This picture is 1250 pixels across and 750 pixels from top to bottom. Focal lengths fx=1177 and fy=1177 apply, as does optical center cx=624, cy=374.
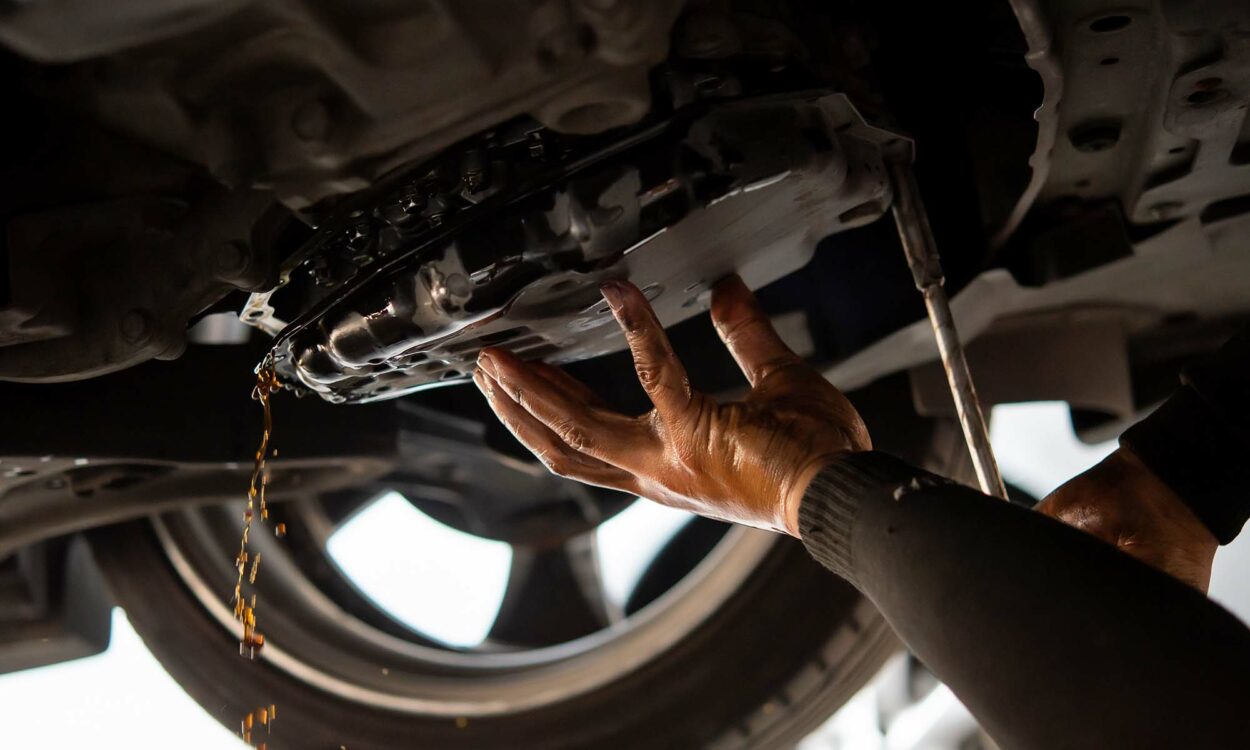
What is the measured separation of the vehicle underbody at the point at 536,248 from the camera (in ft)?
2.34

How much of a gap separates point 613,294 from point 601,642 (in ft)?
2.63

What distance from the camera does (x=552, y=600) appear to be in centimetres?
182

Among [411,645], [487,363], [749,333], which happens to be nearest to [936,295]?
[749,333]

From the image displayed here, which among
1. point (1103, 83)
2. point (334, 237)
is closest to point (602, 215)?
point (334, 237)

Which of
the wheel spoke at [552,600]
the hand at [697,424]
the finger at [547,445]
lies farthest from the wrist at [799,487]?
the wheel spoke at [552,600]

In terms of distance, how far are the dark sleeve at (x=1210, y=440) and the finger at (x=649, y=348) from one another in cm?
36

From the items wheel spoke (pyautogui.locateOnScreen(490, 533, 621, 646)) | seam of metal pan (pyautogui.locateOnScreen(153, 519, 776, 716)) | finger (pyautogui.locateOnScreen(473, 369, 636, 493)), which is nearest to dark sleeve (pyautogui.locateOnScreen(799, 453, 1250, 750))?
finger (pyautogui.locateOnScreen(473, 369, 636, 493))

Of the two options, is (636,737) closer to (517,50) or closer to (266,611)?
(266,611)

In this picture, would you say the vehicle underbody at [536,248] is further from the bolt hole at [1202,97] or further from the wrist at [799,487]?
the wrist at [799,487]

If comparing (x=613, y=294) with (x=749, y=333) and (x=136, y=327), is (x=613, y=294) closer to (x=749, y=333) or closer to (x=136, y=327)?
(x=749, y=333)

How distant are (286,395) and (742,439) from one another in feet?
2.13

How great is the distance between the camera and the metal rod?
0.90 m

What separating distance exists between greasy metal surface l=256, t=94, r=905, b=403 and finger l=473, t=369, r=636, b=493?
0.06m

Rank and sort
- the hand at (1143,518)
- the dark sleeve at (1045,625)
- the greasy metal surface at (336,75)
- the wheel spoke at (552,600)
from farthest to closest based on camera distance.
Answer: the wheel spoke at (552,600), the hand at (1143,518), the greasy metal surface at (336,75), the dark sleeve at (1045,625)
